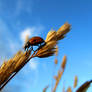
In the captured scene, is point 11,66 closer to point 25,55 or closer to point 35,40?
point 25,55

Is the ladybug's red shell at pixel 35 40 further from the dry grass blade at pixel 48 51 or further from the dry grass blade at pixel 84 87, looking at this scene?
the dry grass blade at pixel 84 87

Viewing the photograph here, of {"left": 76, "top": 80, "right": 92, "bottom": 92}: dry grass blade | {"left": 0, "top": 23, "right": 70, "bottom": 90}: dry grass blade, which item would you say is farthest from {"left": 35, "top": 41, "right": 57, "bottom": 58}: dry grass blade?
{"left": 76, "top": 80, "right": 92, "bottom": 92}: dry grass blade

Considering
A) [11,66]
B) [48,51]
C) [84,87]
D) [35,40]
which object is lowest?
[84,87]

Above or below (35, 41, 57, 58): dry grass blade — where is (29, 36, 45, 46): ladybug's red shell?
above

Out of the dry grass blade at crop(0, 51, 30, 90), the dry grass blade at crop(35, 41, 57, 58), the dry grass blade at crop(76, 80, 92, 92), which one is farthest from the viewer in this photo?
the dry grass blade at crop(35, 41, 57, 58)

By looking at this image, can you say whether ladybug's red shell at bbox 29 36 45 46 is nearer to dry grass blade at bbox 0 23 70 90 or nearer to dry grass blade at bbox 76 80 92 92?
dry grass blade at bbox 0 23 70 90

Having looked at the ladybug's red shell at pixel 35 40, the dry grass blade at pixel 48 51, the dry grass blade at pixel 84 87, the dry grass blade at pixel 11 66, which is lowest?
the dry grass blade at pixel 84 87

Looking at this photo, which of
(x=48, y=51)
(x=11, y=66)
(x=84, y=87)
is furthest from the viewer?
(x=48, y=51)

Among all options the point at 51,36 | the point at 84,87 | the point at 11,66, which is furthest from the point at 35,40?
the point at 84,87

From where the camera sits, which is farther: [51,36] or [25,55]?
[51,36]

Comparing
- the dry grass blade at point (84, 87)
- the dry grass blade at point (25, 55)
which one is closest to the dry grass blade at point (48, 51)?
the dry grass blade at point (25, 55)

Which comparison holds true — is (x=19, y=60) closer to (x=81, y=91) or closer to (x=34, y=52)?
(x=34, y=52)
